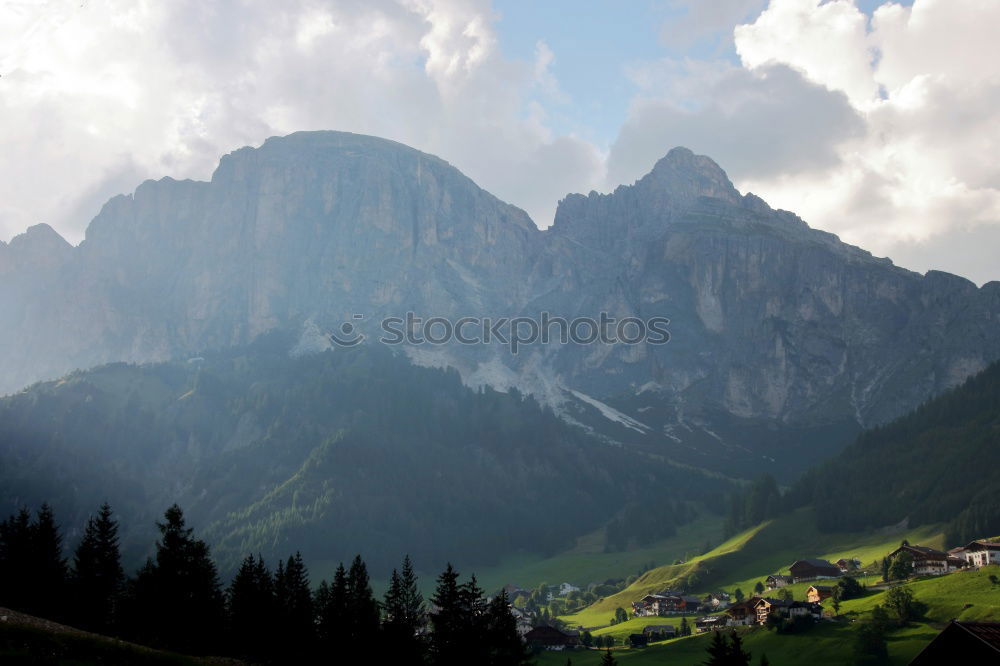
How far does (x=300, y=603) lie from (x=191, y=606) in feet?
38.6

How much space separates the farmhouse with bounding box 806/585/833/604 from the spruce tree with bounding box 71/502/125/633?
122423 millimetres

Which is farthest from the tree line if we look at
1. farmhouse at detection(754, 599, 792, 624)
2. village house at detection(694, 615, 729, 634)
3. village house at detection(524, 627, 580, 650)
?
village house at detection(694, 615, 729, 634)

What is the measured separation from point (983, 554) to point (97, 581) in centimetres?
15482

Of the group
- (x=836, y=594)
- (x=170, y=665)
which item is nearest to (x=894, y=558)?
(x=836, y=594)

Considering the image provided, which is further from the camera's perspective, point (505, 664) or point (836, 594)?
point (836, 594)

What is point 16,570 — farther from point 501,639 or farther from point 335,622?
point 501,639

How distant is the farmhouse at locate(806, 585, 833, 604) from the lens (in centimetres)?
17712

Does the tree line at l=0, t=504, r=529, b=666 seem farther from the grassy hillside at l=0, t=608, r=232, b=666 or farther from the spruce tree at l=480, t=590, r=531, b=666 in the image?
the grassy hillside at l=0, t=608, r=232, b=666

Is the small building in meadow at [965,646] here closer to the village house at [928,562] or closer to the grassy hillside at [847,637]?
the grassy hillside at [847,637]

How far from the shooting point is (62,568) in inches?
3826

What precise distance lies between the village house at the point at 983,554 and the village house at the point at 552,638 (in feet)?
243

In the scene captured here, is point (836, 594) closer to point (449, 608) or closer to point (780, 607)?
point (780, 607)

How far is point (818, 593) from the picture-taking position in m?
181

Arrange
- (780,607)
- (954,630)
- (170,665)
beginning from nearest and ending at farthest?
(954,630) → (170,665) → (780,607)
